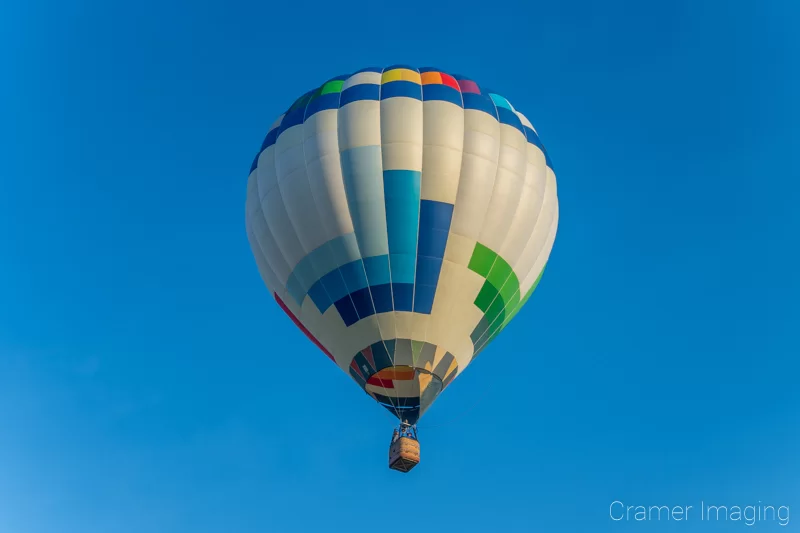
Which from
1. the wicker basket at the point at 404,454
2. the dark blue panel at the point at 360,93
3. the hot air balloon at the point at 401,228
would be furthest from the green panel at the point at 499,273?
the dark blue panel at the point at 360,93

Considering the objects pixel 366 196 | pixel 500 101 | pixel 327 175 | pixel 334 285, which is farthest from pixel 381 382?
pixel 500 101

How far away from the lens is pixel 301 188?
16.0 meters

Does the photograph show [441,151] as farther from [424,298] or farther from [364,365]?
[364,365]

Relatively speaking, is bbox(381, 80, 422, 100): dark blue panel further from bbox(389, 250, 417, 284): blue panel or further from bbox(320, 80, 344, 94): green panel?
bbox(389, 250, 417, 284): blue panel

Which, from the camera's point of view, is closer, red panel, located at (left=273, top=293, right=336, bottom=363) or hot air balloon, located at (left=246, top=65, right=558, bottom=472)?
hot air balloon, located at (left=246, top=65, right=558, bottom=472)

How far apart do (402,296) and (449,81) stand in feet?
14.9

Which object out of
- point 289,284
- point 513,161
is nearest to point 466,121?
point 513,161

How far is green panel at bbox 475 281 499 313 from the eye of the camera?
15836mm

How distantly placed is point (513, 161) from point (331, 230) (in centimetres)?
352

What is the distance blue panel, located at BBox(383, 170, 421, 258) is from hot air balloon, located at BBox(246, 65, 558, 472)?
2 centimetres

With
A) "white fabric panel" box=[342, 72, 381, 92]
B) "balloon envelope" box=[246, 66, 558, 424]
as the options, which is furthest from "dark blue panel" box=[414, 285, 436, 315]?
"white fabric panel" box=[342, 72, 381, 92]

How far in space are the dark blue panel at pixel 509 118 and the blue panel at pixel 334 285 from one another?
14.0ft

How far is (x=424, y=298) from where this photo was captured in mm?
15250

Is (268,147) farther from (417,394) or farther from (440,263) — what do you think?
(417,394)
